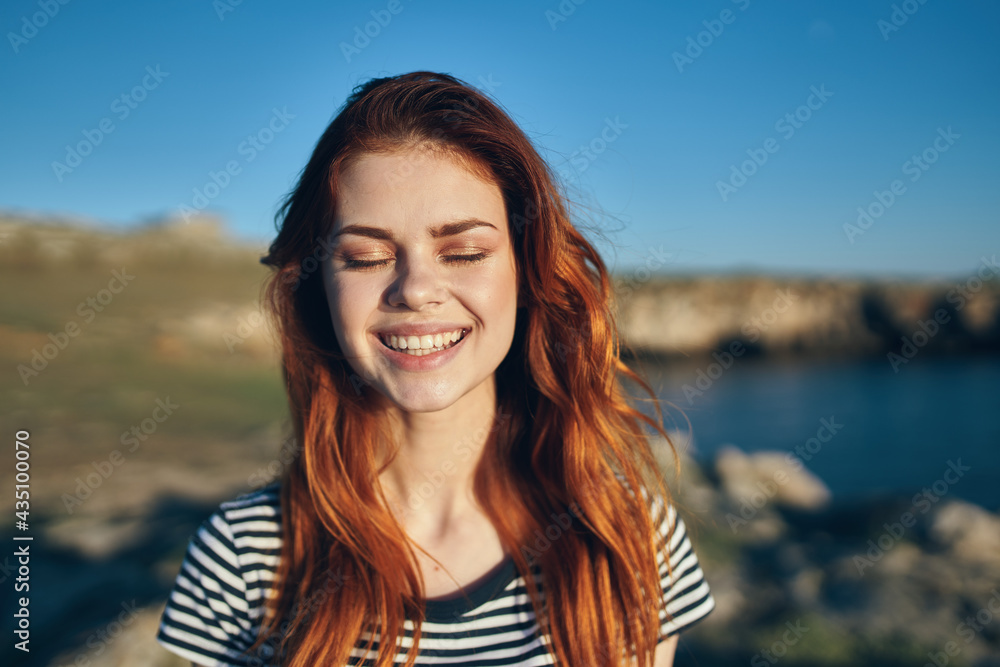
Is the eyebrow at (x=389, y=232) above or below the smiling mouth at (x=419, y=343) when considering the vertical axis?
above

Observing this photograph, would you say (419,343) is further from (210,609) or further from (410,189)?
(210,609)

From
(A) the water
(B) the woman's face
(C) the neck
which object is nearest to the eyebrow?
(B) the woman's face

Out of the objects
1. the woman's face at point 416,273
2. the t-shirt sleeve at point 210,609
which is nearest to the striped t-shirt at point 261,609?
the t-shirt sleeve at point 210,609

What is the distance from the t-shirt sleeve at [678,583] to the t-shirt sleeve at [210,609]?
1177mm

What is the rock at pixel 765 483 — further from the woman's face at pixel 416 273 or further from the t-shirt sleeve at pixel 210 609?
the t-shirt sleeve at pixel 210 609

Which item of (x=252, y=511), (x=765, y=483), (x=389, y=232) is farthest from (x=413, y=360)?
(x=765, y=483)

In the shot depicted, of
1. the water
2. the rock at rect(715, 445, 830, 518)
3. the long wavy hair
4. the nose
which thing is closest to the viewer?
the nose

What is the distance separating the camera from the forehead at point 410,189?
148 cm

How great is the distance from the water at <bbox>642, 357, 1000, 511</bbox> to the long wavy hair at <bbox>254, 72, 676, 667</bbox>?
388cm

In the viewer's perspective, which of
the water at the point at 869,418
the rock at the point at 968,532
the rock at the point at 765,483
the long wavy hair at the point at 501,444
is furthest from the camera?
the water at the point at 869,418

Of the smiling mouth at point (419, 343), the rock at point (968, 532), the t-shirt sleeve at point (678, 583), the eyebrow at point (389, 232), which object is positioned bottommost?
the rock at point (968, 532)

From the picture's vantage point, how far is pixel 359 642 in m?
1.58

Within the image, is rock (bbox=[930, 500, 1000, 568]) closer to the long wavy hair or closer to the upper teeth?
the long wavy hair

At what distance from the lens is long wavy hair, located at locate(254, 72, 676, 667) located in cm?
157
